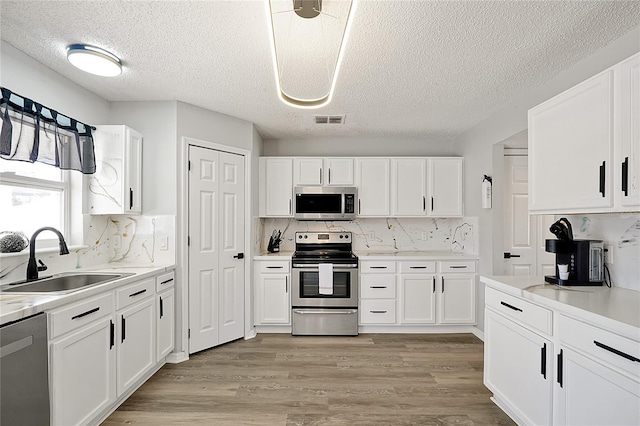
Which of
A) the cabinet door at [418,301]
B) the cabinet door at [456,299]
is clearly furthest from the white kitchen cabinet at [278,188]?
the cabinet door at [456,299]

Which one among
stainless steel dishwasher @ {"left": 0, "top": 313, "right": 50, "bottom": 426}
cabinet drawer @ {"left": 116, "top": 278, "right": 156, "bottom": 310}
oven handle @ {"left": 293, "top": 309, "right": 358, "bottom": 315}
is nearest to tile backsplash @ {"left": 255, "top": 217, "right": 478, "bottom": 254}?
oven handle @ {"left": 293, "top": 309, "right": 358, "bottom": 315}

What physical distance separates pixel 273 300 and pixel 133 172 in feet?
6.56

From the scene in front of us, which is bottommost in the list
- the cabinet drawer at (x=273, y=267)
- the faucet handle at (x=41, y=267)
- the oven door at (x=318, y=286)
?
the oven door at (x=318, y=286)

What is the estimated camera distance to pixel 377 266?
3.76 m

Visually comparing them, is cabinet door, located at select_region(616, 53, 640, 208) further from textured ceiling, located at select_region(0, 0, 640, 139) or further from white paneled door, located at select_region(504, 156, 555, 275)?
white paneled door, located at select_region(504, 156, 555, 275)

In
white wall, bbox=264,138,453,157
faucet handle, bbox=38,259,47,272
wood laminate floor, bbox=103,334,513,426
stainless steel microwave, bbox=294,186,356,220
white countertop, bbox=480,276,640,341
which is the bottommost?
wood laminate floor, bbox=103,334,513,426

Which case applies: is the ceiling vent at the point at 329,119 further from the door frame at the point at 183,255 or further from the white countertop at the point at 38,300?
the white countertop at the point at 38,300

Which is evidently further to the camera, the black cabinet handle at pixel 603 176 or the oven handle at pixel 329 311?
the oven handle at pixel 329 311

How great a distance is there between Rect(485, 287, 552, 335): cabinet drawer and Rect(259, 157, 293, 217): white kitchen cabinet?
252 centimetres

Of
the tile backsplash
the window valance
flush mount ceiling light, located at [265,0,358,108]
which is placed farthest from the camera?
the tile backsplash

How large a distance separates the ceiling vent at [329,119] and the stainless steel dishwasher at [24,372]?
9.22 ft

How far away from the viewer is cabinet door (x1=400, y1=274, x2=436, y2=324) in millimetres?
3730

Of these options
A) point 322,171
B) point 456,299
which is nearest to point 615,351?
point 456,299

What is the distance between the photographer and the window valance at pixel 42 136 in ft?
6.30
